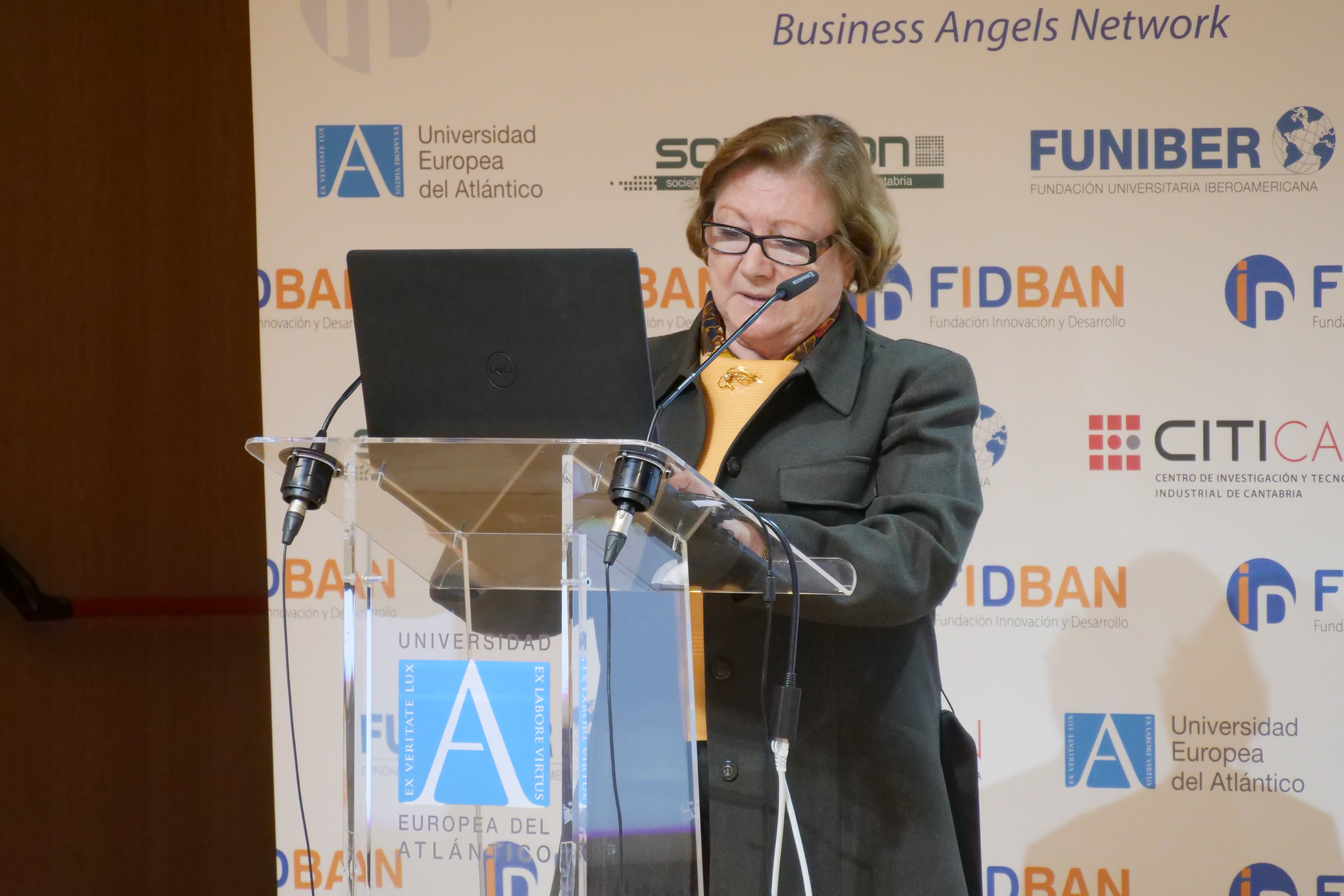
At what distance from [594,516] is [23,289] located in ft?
7.53

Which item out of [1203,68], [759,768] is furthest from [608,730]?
[1203,68]

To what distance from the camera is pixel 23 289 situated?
287 centimetres

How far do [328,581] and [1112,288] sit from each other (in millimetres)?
2098

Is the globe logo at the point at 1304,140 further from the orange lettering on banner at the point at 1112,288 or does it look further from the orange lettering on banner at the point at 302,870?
the orange lettering on banner at the point at 302,870

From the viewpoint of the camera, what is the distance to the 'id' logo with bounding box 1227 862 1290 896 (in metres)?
2.96

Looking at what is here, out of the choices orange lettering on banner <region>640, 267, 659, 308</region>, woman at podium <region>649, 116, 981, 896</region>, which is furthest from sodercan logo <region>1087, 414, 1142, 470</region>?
woman at podium <region>649, 116, 981, 896</region>

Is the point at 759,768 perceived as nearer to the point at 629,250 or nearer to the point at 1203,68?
the point at 629,250

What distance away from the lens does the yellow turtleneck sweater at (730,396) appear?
5.63 ft

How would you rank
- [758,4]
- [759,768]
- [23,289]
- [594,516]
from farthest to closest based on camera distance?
[758,4]
[23,289]
[759,768]
[594,516]

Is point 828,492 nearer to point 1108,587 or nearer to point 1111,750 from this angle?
point 1108,587

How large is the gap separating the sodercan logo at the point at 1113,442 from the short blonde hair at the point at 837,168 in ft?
4.56

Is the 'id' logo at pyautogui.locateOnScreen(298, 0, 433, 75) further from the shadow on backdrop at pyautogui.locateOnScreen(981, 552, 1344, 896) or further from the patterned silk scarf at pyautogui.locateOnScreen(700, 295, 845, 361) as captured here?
the shadow on backdrop at pyautogui.locateOnScreen(981, 552, 1344, 896)

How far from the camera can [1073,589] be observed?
9.87 ft

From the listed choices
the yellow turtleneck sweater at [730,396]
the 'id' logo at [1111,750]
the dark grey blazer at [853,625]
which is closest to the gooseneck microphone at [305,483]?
the dark grey blazer at [853,625]
